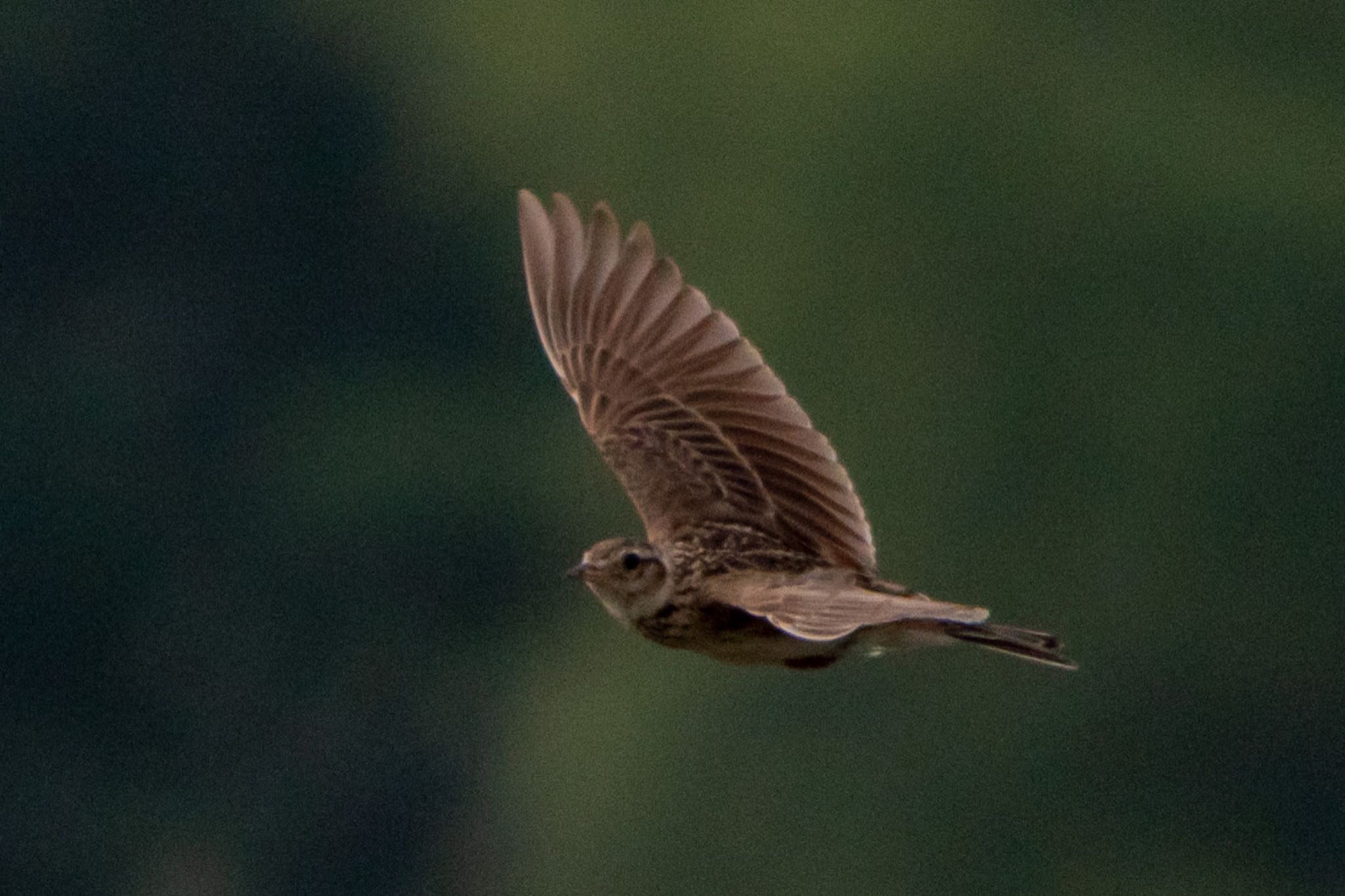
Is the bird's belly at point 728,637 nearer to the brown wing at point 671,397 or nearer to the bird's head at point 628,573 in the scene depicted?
the bird's head at point 628,573

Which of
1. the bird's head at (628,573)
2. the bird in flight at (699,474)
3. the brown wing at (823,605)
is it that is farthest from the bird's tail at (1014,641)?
the bird's head at (628,573)

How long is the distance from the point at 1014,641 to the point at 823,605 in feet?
1.89

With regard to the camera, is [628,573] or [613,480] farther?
[613,480]

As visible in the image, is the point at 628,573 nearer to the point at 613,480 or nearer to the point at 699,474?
the point at 699,474

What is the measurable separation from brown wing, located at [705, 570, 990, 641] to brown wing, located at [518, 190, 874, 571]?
1.72 feet

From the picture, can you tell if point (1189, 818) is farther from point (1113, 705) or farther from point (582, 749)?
point (582, 749)

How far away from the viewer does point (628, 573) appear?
7.10m

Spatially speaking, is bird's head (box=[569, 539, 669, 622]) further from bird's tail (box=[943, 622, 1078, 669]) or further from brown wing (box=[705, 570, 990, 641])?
bird's tail (box=[943, 622, 1078, 669])

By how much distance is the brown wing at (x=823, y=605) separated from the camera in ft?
19.0

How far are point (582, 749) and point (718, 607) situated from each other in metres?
21.2

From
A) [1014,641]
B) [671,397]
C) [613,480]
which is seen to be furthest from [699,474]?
[613,480]

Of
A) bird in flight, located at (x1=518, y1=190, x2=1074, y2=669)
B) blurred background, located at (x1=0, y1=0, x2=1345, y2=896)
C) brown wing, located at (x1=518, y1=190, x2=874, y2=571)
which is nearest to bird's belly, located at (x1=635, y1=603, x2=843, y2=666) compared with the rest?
bird in flight, located at (x1=518, y1=190, x2=1074, y2=669)

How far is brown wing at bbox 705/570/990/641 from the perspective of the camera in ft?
19.0

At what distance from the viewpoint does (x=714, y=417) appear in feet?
25.7
